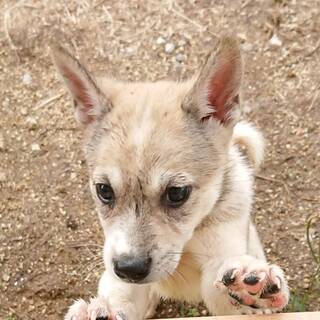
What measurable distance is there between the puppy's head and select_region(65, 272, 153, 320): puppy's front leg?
0.19 metres

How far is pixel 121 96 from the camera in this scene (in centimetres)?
404

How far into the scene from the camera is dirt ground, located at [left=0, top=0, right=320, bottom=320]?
16.4ft

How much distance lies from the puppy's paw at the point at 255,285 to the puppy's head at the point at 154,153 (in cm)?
29

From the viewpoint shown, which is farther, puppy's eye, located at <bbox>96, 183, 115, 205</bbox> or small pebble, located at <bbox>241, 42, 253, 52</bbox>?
small pebble, located at <bbox>241, 42, 253, 52</bbox>

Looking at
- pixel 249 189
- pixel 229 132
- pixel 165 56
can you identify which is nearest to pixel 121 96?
pixel 229 132

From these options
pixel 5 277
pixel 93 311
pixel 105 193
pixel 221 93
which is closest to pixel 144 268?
pixel 93 311

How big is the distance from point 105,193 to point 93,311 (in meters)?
0.51

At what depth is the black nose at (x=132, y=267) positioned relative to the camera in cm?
359

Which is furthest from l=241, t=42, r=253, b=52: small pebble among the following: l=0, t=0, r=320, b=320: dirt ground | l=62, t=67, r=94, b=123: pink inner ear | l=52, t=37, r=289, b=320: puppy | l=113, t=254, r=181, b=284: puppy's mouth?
l=113, t=254, r=181, b=284: puppy's mouth

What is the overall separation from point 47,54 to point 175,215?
95.6 inches

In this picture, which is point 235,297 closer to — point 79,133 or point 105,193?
point 105,193

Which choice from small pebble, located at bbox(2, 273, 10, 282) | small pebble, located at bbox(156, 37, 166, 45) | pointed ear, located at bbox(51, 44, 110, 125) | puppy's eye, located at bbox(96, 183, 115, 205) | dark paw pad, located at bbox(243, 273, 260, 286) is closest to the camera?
dark paw pad, located at bbox(243, 273, 260, 286)

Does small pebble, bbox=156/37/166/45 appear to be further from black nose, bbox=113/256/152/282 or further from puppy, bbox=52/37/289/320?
black nose, bbox=113/256/152/282

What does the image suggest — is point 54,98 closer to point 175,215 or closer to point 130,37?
point 130,37
